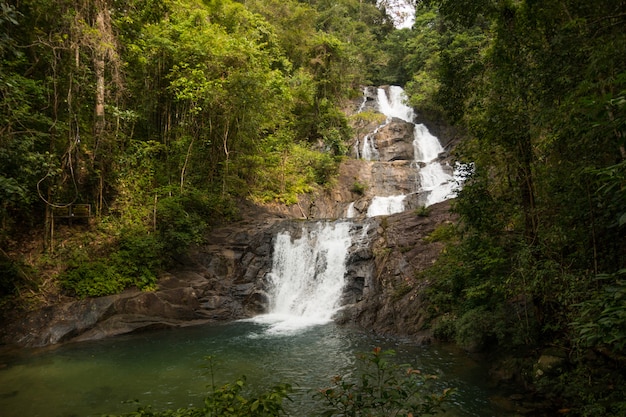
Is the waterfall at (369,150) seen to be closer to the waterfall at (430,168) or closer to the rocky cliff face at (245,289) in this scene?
the waterfall at (430,168)

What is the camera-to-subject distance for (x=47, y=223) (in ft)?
35.7

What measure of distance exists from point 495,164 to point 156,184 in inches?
489

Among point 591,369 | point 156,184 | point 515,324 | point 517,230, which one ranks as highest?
point 156,184

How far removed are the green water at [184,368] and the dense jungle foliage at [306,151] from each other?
1.05 metres

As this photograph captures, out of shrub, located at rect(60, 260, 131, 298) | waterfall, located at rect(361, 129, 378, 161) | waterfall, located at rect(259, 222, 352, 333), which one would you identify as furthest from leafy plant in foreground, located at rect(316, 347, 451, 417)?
waterfall, located at rect(361, 129, 378, 161)

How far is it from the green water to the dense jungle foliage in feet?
3.45

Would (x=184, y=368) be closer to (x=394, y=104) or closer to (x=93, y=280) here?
(x=93, y=280)

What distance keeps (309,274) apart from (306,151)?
918 cm

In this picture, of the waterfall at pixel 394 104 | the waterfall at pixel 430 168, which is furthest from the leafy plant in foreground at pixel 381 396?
the waterfall at pixel 394 104

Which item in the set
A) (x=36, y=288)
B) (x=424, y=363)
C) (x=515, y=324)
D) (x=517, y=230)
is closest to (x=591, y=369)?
(x=515, y=324)

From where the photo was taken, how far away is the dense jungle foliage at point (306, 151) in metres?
4.87

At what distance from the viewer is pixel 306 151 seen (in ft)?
68.5

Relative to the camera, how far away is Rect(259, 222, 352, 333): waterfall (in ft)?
40.8

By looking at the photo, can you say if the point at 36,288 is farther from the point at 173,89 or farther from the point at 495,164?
the point at 495,164
